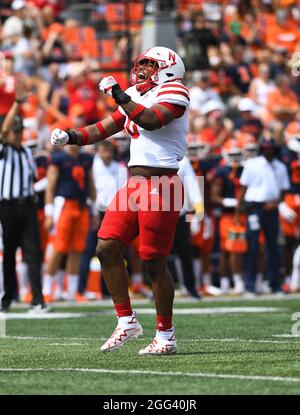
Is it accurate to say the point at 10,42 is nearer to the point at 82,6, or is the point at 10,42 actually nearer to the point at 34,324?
the point at 82,6

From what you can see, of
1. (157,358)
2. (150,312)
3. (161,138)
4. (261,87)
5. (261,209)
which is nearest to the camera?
(157,358)

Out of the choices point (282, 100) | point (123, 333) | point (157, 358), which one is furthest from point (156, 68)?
point (282, 100)

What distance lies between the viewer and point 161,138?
26.5 feet

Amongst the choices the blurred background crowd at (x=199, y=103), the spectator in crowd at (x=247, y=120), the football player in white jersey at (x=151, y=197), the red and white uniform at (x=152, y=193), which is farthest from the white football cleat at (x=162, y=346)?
the spectator in crowd at (x=247, y=120)

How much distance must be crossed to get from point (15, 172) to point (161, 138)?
4834 mm

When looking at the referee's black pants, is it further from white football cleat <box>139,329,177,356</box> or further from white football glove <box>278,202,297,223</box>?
white football glove <box>278,202,297,223</box>

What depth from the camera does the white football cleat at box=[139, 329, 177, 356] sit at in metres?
7.93

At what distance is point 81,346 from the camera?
871cm

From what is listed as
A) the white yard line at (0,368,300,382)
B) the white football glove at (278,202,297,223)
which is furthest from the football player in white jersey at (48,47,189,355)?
the white football glove at (278,202,297,223)

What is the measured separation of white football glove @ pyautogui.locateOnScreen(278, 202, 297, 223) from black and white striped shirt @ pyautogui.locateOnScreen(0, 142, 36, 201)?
4770 millimetres

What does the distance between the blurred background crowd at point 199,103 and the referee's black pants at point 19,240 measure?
1927mm

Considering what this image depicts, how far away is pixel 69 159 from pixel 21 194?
101 inches

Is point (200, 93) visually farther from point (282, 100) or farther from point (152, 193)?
point (152, 193)

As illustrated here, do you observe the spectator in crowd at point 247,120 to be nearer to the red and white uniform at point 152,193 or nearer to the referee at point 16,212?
the referee at point 16,212
